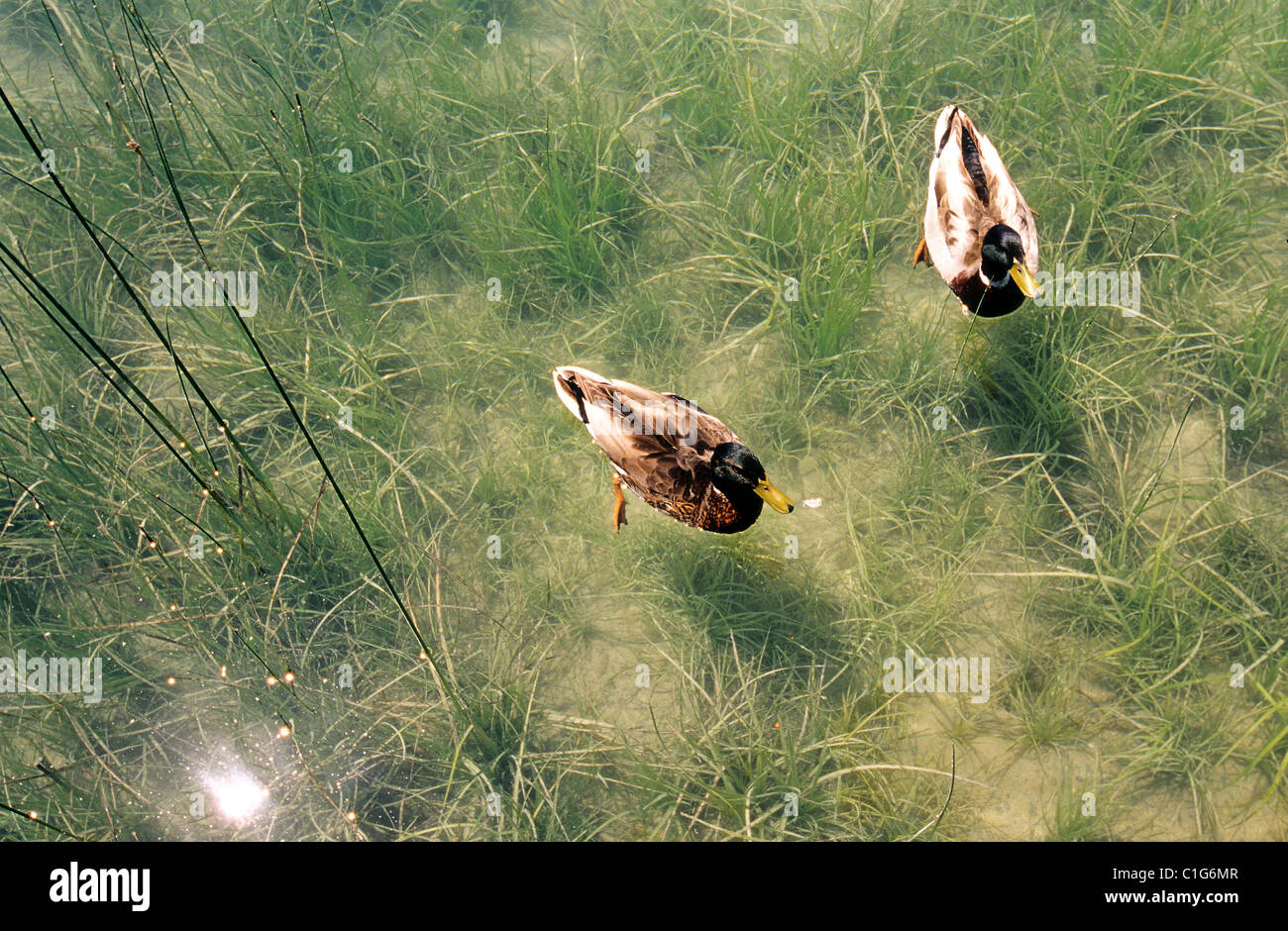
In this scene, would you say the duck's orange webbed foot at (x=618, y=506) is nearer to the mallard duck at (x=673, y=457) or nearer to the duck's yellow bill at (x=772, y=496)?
the mallard duck at (x=673, y=457)

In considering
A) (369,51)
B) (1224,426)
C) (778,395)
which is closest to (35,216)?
(369,51)

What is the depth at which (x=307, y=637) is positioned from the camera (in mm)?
3416

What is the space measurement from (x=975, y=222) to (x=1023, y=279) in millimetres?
364

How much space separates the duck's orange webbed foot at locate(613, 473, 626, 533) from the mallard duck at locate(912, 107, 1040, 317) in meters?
1.66

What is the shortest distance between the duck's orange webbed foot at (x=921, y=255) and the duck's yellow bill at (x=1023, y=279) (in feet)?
2.07

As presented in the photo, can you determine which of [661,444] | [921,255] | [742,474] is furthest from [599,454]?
[921,255]

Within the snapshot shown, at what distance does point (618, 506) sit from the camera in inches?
134

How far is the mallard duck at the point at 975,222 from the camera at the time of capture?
331 cm

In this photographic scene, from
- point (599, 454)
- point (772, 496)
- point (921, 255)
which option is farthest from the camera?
point (921, 255)

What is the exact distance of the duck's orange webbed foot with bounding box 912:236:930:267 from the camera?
12.5ft

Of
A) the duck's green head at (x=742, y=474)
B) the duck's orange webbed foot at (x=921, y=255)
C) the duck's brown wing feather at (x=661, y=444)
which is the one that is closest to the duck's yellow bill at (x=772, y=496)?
the duck's green head at (x=742, y=474)

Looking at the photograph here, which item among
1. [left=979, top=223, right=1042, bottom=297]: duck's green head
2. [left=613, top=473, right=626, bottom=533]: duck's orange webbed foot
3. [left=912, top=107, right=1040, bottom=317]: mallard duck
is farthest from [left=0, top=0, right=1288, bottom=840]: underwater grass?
[left=979, top=223, right=1042, bottom=297]: duck's green head

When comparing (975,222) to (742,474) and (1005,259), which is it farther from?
(742,474)

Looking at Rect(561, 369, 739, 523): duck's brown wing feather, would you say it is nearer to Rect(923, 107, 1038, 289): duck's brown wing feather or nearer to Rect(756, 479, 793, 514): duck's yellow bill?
Rect(756, 479, 793, 514): duck's yellow bill
